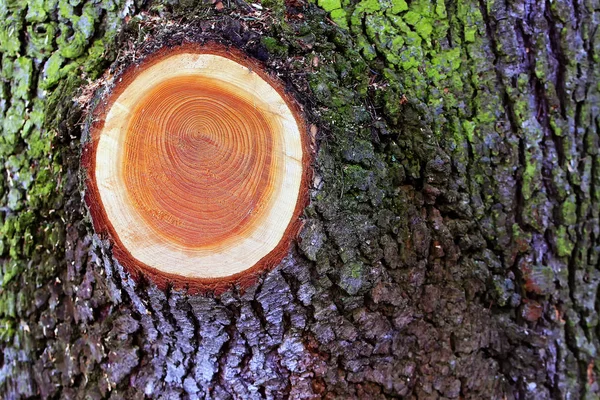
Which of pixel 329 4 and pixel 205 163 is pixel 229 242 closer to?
pixel 205 163

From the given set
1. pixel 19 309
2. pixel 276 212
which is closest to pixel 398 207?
pixel 276 212

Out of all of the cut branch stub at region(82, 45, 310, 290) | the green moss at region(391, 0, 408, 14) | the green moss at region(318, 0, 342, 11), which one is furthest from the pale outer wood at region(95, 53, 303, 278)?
the green moss at region(391, 0, 408, 14)

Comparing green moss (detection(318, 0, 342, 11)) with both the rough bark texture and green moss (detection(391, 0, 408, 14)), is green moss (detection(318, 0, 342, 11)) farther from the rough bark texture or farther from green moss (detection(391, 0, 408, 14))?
green moss (detection(391, 0, 408, 14))

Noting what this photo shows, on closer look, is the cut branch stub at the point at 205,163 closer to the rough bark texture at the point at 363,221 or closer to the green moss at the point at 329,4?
the rough bark texture at the point at 363,221

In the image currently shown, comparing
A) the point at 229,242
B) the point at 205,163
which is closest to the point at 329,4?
the point at 205,163

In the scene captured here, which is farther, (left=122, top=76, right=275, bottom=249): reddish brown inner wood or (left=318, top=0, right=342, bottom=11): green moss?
(left=318, top=0, right=342, bottom=11): green moss

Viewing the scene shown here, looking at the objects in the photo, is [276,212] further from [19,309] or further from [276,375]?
[19,309]

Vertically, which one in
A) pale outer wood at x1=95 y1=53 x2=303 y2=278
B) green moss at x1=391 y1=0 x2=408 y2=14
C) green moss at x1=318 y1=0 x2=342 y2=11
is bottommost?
pale outer wood at x1=95 y1=53 x2=303 y2=278
